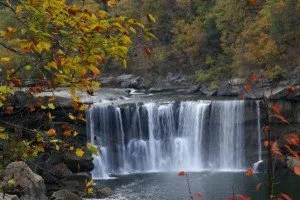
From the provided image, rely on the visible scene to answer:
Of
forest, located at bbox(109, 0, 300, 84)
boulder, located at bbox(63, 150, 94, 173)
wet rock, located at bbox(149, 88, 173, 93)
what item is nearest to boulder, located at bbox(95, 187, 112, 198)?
boulder, located at bbox(63, 150, 94, 173)

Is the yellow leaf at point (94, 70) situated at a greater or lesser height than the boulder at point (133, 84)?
greater

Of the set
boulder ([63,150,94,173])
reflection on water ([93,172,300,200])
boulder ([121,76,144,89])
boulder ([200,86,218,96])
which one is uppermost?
boulder ([121,76,144,89])

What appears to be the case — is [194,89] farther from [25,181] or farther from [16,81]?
[16,81]

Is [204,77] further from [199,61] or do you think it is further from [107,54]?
[107,54]

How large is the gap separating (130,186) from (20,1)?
18.9 meters

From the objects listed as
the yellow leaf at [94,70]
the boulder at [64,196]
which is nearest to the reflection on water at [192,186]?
the boulder at [64,196]

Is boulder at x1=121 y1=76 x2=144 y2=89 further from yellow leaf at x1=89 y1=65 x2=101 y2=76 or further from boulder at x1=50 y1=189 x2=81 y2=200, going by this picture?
yellow leaf at x1=89 y1=65 x2=101 y2=76

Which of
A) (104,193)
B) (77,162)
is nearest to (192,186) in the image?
(104,193)

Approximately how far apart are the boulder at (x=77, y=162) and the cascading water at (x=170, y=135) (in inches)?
128

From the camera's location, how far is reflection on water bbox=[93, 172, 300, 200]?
65.5 feet

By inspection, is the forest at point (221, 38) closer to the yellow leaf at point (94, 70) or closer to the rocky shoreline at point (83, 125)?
Answer: the rocky shoreline at point (83, 125)

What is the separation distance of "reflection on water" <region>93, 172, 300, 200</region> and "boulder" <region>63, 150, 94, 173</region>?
1.10m

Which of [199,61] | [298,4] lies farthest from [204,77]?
[298,4]

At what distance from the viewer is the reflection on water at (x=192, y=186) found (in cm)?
1997
